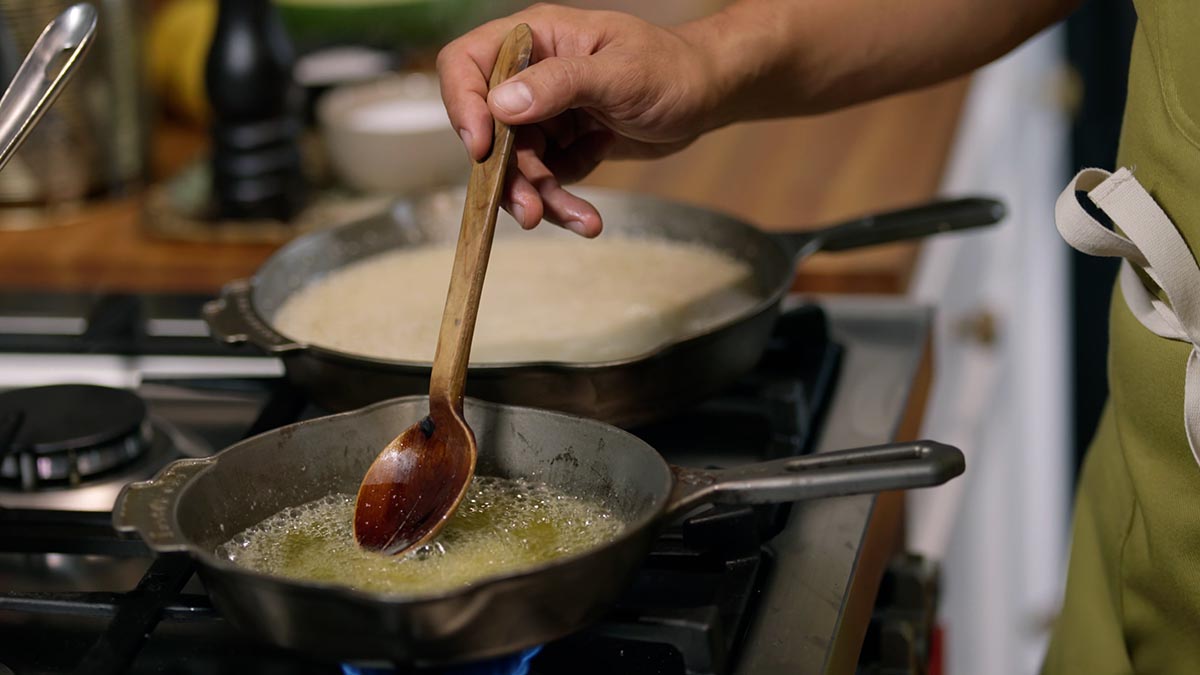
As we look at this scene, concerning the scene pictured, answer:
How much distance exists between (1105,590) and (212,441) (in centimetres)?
57

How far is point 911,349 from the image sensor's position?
0.99m

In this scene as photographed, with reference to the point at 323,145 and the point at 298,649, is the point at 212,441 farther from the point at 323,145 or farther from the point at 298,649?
the point at 323,145

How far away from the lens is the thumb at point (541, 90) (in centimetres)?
70

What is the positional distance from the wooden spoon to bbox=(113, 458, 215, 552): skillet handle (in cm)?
8

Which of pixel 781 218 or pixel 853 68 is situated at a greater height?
pixel 853 68

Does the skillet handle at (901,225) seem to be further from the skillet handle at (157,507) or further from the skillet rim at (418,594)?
the skillet handle at (157,507)

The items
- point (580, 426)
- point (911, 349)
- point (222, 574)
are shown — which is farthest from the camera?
point (911, 349)

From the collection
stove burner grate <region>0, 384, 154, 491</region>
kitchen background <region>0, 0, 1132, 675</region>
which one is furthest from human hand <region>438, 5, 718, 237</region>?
kitchen background <region>0, 0, 1132, 675</region>

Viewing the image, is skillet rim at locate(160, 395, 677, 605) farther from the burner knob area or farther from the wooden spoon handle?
the burner knob area

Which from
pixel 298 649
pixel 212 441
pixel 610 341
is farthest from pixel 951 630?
pixel 298 649

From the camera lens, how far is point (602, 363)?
73cm

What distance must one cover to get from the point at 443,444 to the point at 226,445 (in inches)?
11.1

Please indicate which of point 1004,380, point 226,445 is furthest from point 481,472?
point 1004,380

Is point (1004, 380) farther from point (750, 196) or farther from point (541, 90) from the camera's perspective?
point (541, 90)
